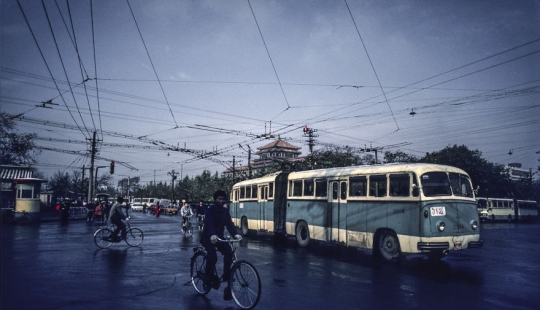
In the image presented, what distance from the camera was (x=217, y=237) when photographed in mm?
5988

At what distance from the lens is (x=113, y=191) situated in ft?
554

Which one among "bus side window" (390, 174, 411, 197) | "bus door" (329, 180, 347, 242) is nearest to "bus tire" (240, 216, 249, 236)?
"bus door" (329, 180, 347, 242)

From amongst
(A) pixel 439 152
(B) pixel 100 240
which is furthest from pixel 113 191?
(B) pixel 100 240

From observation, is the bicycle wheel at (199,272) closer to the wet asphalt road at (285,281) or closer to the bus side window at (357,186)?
the wet asphalt road at (285,281)

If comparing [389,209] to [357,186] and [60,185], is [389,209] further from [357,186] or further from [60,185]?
[60,185]

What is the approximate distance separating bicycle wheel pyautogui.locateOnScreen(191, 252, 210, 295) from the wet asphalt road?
148 mm

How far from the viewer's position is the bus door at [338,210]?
12.5 metres

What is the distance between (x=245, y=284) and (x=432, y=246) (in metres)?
5.90

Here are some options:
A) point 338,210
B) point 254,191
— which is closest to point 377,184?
point 338,210

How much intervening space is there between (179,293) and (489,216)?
139 ft

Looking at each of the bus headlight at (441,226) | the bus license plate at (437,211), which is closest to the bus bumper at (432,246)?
the bus headlight at (441,226)

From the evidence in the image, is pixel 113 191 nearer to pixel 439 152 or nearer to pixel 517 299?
pixel 439 152

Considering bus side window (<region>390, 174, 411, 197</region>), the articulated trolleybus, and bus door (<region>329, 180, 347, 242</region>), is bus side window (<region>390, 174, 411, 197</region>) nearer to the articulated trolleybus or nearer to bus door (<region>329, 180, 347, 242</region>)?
the articulated trolleybus

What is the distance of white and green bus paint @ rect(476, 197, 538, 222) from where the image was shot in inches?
1529
